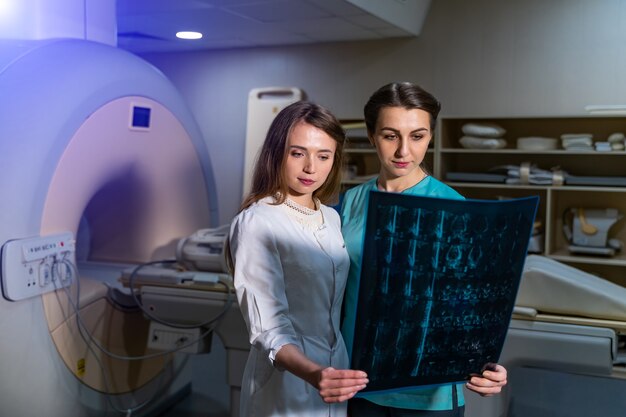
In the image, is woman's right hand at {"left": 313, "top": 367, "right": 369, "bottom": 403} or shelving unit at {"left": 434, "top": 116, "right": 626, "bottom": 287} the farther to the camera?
shelving unit at {"left": 434, "top": 116, "right": 626, "bottom": 287}

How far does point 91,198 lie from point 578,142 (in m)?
2.70

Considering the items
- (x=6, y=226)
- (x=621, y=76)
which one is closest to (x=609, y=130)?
(x=621, y=76)

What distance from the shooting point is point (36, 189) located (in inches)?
85.3

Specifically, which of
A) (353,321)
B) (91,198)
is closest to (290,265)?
(353,321)

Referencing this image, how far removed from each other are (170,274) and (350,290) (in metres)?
1.53

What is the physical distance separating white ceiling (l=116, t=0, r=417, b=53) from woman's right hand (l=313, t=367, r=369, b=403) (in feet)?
8.24

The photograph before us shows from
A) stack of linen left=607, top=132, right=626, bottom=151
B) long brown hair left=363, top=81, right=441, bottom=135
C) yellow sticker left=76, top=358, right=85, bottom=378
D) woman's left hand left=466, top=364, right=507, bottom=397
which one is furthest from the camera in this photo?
stack of linen left=607, top=132, right=626, bottom=151

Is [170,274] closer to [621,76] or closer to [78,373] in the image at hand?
[78,373]

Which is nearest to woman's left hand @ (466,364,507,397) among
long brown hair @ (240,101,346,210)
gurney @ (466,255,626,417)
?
long brown hair @ (240,101,346,210)

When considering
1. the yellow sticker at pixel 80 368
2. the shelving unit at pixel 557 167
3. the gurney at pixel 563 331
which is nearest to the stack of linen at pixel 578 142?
the shelving unit at pixel 557 167

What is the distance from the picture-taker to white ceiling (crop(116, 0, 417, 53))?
3389 millimetres

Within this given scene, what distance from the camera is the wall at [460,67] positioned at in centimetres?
396

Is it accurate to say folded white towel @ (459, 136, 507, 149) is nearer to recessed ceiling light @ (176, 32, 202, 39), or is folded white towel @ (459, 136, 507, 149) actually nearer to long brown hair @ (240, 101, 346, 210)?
recessed ceiling light @ (176, 32, 202, 39)

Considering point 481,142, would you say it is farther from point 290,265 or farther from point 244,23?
point 290,265
